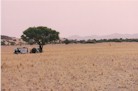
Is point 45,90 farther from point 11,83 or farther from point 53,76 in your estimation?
point 53,76

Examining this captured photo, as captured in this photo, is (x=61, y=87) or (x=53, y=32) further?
(x=53, y=32)

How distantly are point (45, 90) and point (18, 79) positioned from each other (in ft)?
12.8

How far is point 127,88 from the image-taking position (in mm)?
15391

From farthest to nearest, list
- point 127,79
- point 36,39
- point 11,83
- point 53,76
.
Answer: point 36,39
point 53,76
point 127,79
point 11,83

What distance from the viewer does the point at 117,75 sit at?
20203 mm

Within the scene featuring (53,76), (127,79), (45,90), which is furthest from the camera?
(53,76)

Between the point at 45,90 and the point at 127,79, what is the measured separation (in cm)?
512

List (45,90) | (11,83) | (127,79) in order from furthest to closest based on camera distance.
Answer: (127,79), (11,83), (45,90)

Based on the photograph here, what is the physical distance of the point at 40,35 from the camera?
7588cm

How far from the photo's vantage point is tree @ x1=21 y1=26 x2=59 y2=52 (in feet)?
247

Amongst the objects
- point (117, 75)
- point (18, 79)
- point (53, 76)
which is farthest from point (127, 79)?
A: point (18, 79)

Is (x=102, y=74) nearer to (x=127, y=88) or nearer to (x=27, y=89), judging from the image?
(x=127, y=88)

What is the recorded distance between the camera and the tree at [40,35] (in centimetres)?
7529

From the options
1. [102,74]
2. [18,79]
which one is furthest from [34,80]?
[102,74]
